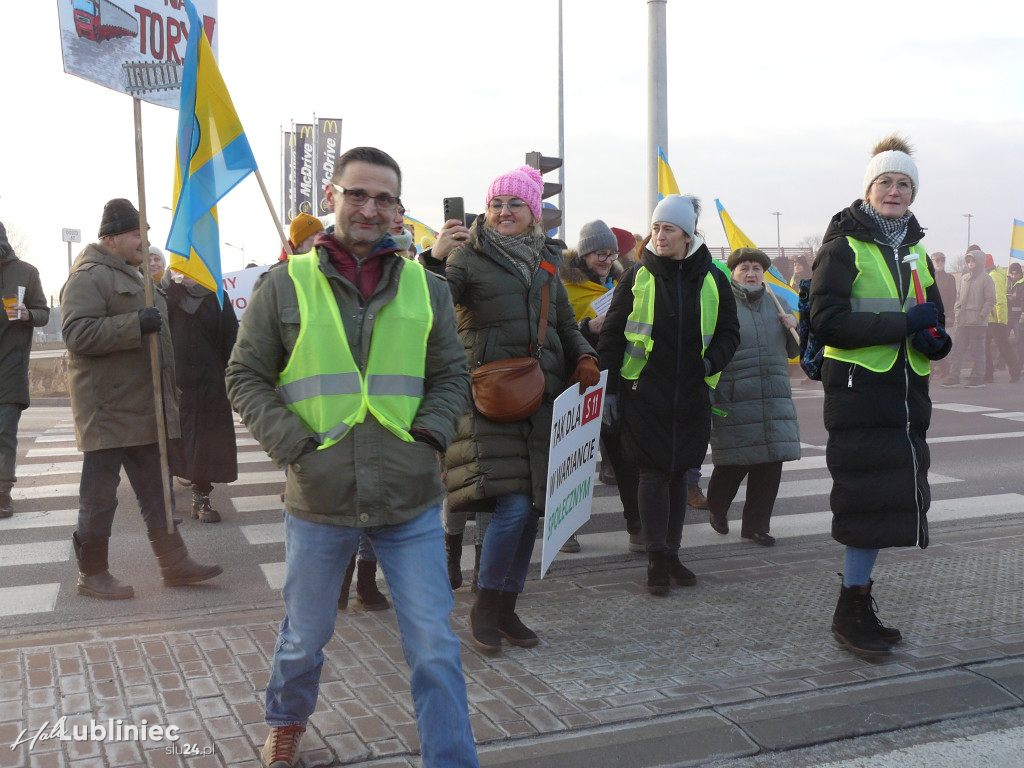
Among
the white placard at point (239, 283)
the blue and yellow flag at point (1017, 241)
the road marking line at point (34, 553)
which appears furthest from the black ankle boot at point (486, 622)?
the blue and yellow flag at point (1017, 241)

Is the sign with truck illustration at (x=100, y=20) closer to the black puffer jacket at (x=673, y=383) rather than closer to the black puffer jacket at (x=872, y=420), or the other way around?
the black puffer jacket at (x=673, y=383)

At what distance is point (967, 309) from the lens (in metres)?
17.5

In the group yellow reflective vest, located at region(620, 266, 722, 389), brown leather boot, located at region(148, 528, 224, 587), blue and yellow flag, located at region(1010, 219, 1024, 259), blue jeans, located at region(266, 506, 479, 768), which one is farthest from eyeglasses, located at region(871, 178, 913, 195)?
blue and yellow flag, located at region(1010, 219, 1024, 259)

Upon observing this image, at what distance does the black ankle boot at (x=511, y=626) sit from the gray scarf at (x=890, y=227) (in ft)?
7.23

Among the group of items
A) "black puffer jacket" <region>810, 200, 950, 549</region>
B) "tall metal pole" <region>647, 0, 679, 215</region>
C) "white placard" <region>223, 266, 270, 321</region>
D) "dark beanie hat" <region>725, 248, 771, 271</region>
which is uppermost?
"tall metal pole" <region>647, 0, 679, 215</region>

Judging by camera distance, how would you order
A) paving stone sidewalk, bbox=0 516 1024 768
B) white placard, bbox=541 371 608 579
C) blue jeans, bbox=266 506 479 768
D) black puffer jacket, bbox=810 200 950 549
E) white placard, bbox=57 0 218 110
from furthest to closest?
white placard, bbox=57 0 218 110, white placard, bbox=541 371 608 579, black puffer jacket, bbox=810 200 950 549, paving stone sidewalk, bbox=0 516 1024 768, blue jeans, bbox=266 506 479 768

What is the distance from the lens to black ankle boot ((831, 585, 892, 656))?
167 inches

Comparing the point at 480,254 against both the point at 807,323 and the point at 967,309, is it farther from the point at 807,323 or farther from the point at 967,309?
the point at 967,309

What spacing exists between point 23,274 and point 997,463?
860 centimetres

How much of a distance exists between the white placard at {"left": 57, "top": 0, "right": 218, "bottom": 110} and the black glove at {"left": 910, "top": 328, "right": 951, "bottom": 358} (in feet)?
13.5

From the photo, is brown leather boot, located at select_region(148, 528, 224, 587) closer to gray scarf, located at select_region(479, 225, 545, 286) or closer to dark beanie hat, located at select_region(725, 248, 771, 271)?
gray scarf, located at select_region(479, 225, 545, 286)

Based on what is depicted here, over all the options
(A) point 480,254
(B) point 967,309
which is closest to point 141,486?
(A) point 480,254

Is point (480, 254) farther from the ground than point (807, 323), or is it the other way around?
point (480, 254)

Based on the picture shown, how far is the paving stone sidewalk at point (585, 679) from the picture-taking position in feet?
11.2
